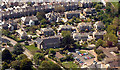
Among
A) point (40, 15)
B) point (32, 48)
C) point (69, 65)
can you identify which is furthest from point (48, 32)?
point (69, 65)

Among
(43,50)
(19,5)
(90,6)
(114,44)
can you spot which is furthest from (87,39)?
(19,5)

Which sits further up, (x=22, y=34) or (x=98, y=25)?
(x=22, y=34)

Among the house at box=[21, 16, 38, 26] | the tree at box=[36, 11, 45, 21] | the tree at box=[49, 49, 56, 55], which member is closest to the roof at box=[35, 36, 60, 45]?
the tree at box=[49, 49, 56, 55]

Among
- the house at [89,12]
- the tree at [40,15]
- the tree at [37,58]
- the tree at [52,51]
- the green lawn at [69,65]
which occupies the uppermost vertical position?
the tree at [40,15]

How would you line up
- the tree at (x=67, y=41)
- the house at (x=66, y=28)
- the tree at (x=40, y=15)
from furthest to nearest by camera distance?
1. the tree at (x=40, y=15)
2. the house at (x=66, y=28)
3. the tree at (x=67, y=41)

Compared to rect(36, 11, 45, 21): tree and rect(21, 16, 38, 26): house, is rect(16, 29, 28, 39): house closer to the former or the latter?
rect(21, 16, 38, 26): house

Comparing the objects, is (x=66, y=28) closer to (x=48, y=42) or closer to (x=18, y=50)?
A: (x=48, y=42)

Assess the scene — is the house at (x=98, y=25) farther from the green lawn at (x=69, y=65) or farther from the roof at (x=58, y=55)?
the green lawn at (x=69, y=65)

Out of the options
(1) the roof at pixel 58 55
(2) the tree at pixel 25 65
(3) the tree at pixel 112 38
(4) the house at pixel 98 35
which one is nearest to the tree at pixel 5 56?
(2) the tree at pixel 25 65

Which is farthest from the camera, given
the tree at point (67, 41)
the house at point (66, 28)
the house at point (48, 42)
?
the house at point (66, 28)

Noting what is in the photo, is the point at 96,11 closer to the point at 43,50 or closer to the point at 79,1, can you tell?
the point at 79,1

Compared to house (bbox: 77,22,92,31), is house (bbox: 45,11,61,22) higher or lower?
higher
